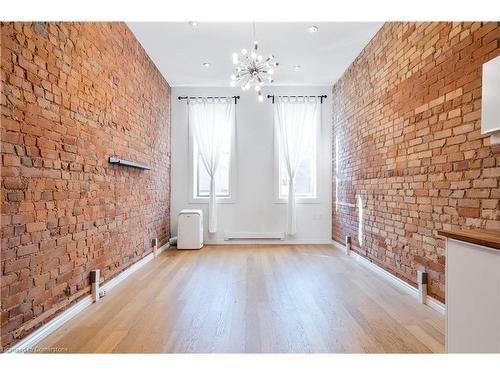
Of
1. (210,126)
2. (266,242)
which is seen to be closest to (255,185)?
(266,242)

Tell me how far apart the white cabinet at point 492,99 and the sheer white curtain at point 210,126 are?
4.45 metres

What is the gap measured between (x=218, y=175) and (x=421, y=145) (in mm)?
3846

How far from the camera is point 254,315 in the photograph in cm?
248

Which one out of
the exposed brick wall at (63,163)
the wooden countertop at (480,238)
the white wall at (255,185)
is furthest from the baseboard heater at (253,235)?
the wooden countertop at (480,238)

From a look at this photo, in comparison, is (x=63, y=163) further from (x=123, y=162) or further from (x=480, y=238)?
(x=480, y=238)

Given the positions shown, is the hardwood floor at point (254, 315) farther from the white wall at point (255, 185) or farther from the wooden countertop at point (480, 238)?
the white wall at point (255, 185)

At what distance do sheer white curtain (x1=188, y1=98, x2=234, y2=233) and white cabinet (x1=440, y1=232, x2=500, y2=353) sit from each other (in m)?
4.41

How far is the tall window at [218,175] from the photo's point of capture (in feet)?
19.2

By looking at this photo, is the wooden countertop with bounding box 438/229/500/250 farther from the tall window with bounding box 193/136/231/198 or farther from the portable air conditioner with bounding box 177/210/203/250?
the tall window with bounding box 193/136/231/198
